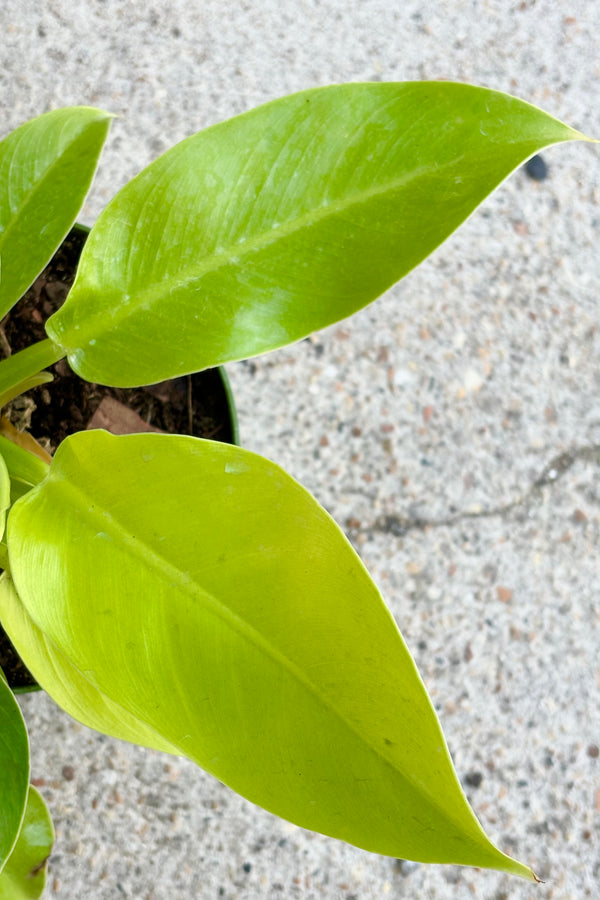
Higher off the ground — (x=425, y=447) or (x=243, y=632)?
(x=243, y=632)

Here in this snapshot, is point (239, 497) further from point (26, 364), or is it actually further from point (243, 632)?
point (26, 364)

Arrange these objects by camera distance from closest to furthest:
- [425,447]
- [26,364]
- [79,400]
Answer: [26,364]
[79,400]
[425,447]

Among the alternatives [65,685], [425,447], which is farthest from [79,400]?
[425,447]

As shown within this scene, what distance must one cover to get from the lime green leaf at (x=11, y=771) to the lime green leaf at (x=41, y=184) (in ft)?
0.74

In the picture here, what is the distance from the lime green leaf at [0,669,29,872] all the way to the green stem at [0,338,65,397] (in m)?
0.17

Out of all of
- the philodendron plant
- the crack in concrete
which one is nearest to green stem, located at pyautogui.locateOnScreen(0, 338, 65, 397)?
the philodendron plant

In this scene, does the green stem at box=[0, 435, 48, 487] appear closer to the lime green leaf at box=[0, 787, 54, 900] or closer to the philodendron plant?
the philodendron plant

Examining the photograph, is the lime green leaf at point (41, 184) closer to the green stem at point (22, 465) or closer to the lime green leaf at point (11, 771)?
the green stem at point (22, 465)

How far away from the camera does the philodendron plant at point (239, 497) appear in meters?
0.35

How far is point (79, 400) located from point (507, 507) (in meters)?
0.44

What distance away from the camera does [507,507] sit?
32.6 inches

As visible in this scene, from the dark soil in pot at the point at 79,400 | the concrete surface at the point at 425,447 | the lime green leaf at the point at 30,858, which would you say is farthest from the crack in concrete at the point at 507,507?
the lime green leaf at the point at 30,858

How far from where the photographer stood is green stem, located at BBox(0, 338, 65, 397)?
0.48 meters

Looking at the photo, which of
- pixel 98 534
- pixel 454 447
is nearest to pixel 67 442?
pixel 98 534
